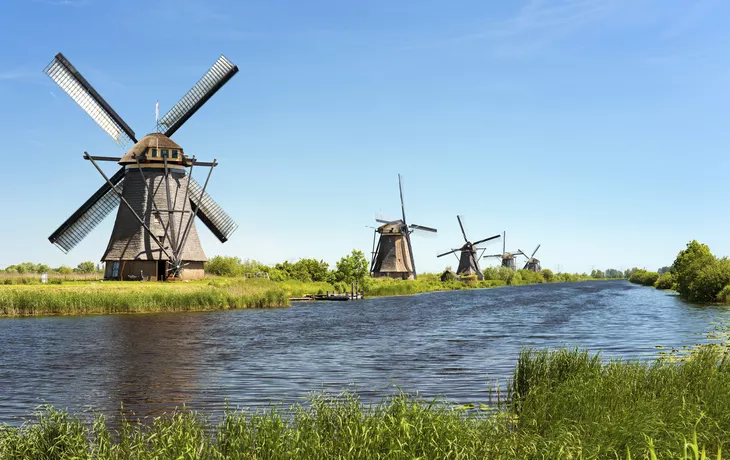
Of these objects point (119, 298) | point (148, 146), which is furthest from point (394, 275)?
point (119, 298)

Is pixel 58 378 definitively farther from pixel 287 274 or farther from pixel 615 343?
pixel 287 274

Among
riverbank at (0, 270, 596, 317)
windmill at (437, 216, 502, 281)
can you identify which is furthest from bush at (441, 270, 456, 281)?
riverbank at (0, 270, 596, 317)

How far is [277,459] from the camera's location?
767cm

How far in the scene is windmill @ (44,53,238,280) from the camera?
151 ft

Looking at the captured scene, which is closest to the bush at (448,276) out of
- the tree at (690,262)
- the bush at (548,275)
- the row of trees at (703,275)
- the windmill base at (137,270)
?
the tree at (690,262)

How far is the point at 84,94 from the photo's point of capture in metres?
47.1

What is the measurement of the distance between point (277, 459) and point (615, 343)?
20.5 m

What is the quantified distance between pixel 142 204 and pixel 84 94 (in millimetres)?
8863

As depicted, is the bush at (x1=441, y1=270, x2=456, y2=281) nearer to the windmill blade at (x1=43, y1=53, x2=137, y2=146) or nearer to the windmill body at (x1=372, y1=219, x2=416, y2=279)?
the windmill body at (x1=372, y1=219, x2=416, y2=279)

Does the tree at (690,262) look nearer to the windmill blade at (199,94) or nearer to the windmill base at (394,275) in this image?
the windmill base at (394,275)

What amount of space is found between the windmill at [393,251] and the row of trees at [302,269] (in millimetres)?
11287

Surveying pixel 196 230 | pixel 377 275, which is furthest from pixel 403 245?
pixel 196 230

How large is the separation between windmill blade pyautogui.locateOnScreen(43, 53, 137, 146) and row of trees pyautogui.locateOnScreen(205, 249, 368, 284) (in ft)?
68.7

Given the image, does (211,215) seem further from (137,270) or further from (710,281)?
(710,281)
